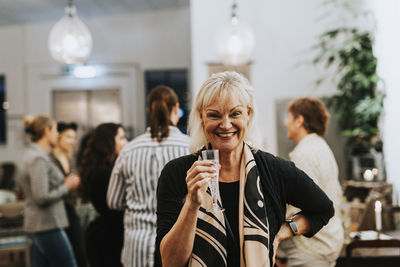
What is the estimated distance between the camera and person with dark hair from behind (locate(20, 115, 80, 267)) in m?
3.28

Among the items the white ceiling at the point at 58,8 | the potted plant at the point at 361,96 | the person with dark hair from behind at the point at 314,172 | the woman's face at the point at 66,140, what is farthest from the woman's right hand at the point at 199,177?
the white ceiling at the point at 58,8

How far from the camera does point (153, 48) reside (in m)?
7.95

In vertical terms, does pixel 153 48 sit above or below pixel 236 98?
above

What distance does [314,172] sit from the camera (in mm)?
2486

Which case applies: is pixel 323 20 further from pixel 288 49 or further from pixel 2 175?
pixel 2 175

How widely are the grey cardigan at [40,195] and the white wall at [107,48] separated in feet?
15.4

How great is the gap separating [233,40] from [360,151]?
5.88 feet

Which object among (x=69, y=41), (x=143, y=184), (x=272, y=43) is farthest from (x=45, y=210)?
(x=272, y=43)

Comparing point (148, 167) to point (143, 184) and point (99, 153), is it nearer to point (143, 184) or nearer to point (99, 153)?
Result: point (143, 184)

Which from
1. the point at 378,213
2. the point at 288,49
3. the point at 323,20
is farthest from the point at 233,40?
the point at 378,213

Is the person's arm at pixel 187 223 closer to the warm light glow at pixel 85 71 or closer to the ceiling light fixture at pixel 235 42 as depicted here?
the ceiling light fixture at pixel 235 42

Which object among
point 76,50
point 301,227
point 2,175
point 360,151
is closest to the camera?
point 301,227

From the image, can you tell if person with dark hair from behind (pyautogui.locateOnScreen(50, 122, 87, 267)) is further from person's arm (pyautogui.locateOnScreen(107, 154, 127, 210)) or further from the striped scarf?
the striped scarf

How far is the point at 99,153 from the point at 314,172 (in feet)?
4.89
